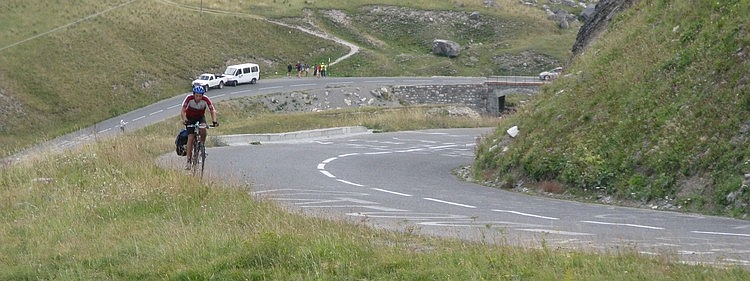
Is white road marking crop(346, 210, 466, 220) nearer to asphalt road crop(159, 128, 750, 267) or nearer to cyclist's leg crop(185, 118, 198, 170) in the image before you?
asphalt road crop(159, 128, 750, 267)

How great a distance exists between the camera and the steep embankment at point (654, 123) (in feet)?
50.9

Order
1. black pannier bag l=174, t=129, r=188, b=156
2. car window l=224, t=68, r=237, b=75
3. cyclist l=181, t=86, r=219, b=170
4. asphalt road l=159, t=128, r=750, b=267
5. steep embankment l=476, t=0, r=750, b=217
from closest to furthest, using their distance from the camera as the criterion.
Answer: asphalt road l=159, t=128, r=750, b=267
steep embankment l=476, t=0, r=750, b=217
cyclist l=181, t=86, r=219, b=170
black pannier bag l=174, t=129, r=188, b=156
car window l=224, t=68, r=237, b=75

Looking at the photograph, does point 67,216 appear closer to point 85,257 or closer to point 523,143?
point 85,257

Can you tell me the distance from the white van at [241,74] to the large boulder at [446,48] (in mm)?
23170

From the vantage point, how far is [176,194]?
13.5 meters

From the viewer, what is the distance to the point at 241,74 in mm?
78062

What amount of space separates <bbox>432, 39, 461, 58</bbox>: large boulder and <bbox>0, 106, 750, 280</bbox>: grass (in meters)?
82.4

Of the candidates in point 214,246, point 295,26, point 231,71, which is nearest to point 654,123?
point 214,246

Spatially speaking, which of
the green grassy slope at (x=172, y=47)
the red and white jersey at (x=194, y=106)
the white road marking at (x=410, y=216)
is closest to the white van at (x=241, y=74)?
the green grassy slope at (x=172, y=47)

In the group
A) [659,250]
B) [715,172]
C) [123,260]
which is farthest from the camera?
[715,172]

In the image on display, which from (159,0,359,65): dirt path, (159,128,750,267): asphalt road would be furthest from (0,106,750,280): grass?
(159,0,359,65): dirt path

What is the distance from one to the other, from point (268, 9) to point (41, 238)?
9159 centimetres

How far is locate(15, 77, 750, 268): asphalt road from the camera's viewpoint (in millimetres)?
10558

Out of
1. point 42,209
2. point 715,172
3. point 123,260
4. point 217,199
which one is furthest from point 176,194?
point 715,172
